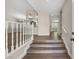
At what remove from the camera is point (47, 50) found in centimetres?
667

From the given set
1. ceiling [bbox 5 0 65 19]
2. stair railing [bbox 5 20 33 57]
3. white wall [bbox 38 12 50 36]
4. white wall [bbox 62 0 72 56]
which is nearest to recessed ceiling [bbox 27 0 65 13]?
ceiling [bbox 5 0 65 19]

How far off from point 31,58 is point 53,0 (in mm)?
3635

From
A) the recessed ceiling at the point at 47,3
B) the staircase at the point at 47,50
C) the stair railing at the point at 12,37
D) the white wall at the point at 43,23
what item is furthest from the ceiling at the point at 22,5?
the white wall at the point at 43,23

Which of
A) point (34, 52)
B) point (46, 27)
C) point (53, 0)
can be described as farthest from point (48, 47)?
point (46, 27)

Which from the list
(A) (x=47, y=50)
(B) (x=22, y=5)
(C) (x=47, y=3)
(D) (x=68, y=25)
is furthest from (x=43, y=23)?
(D) (x=68, y=25)

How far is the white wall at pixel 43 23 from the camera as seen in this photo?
12.2 m

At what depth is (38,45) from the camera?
24.3ft

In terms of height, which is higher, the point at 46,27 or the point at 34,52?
the point at 46,27

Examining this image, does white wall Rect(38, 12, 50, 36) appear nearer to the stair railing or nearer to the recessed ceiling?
the recessed ceiling

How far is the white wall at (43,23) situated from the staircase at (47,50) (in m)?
4.50
